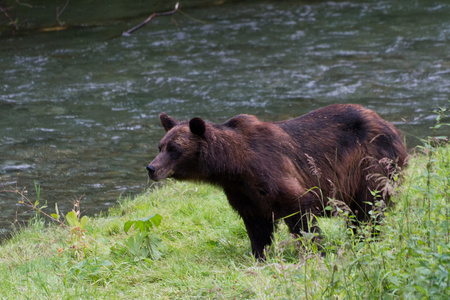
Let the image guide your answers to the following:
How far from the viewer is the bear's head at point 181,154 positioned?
5.46 metres

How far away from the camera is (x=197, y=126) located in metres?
5.46

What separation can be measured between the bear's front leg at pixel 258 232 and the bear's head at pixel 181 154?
0.65 meters

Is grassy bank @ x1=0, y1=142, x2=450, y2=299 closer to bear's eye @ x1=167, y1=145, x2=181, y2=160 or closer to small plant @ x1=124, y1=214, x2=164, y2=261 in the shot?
small plant @ x1=124, y1=214, x2=164, y2=261

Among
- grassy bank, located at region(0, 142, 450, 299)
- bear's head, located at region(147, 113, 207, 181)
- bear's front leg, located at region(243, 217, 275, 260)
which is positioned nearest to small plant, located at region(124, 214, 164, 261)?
grassy bank, located at region(0, 142, 450, 299)

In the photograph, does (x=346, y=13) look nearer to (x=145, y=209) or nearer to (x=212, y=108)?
(x=212, y=108)

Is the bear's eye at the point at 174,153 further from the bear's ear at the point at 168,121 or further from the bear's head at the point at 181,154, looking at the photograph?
the bear's ear at the point at 168,121

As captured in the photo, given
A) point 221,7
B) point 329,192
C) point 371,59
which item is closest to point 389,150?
point 329,192

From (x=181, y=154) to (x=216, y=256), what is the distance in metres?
1.00

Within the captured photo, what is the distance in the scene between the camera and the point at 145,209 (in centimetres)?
757

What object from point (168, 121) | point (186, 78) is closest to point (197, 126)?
point (168, 121)

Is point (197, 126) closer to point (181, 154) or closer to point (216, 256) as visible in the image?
point (181, 154)

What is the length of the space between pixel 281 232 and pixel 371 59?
917 cm

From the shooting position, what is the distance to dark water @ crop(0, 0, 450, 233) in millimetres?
10039

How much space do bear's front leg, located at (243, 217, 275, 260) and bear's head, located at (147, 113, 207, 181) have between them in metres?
0.65
